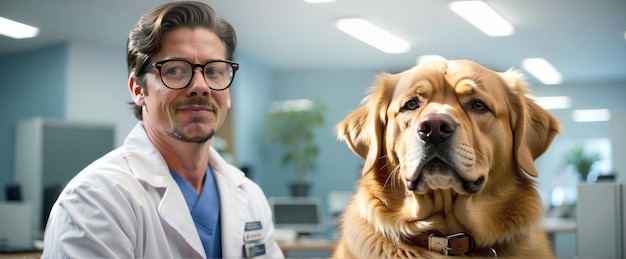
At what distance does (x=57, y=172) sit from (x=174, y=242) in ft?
14.7

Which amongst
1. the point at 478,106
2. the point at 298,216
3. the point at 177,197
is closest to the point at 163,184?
the point at 177,197

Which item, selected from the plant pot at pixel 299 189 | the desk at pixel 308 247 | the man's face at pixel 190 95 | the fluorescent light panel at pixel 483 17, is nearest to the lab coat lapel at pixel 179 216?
the man's face at pixel 190 95

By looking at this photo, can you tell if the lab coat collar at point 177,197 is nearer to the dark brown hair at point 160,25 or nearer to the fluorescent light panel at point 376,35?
the dark brown hair at point 160,25

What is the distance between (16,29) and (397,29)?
1.02 meters

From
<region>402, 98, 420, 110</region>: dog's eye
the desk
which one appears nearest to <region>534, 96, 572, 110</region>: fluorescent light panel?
<region>402, 98, 420, 110</region>: dog's eye

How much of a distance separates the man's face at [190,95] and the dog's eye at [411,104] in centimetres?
43

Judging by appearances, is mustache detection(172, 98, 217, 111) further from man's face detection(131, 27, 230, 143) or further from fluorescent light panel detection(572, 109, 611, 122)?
fluorescent light panel detection(572, 109, 611, 122)

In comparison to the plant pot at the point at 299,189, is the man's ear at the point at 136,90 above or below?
above

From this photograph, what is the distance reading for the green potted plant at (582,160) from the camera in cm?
165

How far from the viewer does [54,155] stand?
5.62m

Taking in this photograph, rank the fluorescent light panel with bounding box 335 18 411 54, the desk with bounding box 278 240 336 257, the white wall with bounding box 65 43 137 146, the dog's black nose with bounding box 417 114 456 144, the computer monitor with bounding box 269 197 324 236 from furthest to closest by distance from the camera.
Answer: the computer monitor with bounding box 269 197 324 236 < the desk with bounding box 278 240 336 257 < the white wall with bounding box 65 43 137 146 < the fluorescent light panel with bounding box 335 18 411 54 < the dog's black nose with bounding box 417 114 456 144

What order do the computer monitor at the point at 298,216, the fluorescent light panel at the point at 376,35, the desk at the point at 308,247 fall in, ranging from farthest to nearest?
1. the computer monitor at the point at 298,216
2. the desk at the point at 308,247
3. the fluorescent light panel at the point at 376,35

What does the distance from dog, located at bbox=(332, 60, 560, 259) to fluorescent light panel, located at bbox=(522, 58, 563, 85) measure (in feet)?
0.29

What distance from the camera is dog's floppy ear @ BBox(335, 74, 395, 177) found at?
4.06 feet
